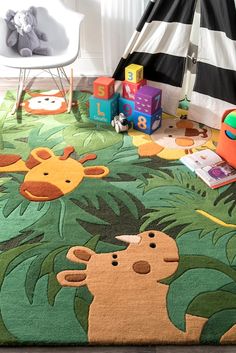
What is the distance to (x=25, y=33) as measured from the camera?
2900 millimetres

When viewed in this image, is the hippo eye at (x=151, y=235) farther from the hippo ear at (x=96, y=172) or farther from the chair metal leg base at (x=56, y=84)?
the chair metal leg base at (x=56, y=84)

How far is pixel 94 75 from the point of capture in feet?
11.6

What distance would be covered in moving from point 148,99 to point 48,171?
2.42 feet

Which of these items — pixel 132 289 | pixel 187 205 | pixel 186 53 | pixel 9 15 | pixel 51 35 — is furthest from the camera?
pixel 51 35

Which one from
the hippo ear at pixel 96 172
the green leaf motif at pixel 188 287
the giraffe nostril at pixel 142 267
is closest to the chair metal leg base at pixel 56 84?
the hippo ear at pixel 96 172

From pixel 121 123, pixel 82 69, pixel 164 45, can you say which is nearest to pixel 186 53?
pixel 164 45

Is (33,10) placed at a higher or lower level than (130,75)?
higher

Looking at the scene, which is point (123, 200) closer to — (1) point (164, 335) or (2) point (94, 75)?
(1) point (164, 335)

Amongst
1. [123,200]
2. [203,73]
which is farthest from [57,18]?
[123,200]

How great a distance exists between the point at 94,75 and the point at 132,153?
1.16 m

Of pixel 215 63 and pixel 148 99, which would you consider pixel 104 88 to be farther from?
pixel 215 63

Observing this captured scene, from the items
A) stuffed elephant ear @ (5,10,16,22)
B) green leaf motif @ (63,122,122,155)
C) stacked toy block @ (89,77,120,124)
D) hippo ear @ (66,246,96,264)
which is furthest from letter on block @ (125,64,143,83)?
hippo ear @ (66,246,96,264)

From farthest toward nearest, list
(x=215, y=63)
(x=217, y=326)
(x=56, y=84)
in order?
(x=56, y=84), (x=215, y=63), (x=217, y=326)

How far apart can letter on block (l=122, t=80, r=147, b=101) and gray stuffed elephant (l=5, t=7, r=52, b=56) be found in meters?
0.56
